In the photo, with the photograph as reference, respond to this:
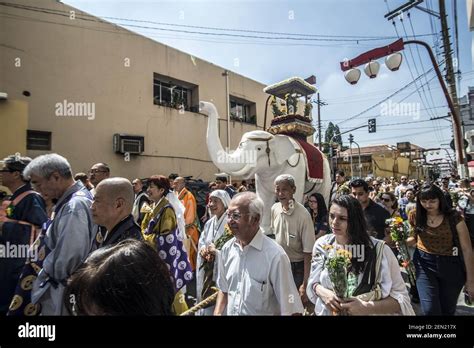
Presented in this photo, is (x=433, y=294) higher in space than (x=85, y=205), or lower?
lower

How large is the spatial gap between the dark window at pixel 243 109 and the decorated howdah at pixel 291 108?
208cm

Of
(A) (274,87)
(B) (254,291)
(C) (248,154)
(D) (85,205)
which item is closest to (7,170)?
(D) (85,205)

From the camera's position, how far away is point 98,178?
9.76 feet

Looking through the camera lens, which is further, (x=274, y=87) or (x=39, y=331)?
(x=274, y=87)

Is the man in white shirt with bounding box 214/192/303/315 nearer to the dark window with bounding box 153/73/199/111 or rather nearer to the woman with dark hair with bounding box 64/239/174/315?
the woman with dark hair with bounding box 64/239/174/315

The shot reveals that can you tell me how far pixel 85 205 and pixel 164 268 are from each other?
0.89 meters

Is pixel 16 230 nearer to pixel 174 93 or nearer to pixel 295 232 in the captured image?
pixel 295 232

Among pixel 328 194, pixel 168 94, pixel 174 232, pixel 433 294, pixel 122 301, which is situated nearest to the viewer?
pixel 122 301

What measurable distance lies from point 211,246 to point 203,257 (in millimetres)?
97

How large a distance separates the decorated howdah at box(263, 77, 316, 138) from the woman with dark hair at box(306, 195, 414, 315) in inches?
88.1

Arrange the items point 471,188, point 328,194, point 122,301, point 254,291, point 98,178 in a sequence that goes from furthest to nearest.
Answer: point 328,194 → point 471,188 → point 98,178 → point 254,291 → point 122,301

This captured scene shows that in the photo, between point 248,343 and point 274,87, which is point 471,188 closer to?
point 274,87

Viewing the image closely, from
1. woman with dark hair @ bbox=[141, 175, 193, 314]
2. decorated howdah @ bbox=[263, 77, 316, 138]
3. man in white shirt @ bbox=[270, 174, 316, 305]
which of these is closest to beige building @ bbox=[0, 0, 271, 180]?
decorated howdah @ bbox=[263, 77, 316, 138]

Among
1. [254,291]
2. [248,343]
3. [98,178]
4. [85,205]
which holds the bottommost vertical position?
[248,343]
